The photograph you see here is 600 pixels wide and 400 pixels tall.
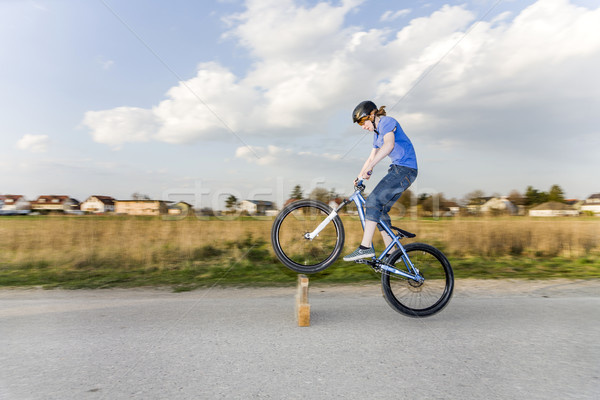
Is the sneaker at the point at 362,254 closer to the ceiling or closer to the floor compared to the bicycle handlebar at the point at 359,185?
closer to the floor

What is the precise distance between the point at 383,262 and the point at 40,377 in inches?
136

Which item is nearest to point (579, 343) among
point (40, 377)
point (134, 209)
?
point (40, 377)

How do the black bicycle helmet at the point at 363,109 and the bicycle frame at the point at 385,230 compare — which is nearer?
the bicycle frame at the point at 385,230

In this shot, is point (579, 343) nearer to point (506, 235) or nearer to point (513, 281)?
point (513, 281)

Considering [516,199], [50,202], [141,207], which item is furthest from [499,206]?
[50,202]

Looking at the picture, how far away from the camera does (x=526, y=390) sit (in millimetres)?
2713

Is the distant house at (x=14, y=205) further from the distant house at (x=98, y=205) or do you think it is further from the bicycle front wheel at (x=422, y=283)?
the bicycle front wheel at (x=422, y=283)

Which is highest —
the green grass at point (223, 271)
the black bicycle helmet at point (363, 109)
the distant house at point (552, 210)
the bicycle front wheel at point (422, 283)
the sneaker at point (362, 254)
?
the black bicycle helmet at point (363, 109)

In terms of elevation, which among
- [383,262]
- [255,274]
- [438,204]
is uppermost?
[438,204]

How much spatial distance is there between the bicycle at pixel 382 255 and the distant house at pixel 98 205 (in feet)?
52.3

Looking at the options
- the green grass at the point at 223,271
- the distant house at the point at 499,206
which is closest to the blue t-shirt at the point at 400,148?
the green grass at the point at 223,271

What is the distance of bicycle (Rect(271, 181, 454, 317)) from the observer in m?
4.60

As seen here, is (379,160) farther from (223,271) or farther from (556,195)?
(556,195)

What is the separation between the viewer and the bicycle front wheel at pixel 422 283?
4594 mm
